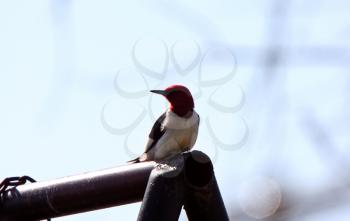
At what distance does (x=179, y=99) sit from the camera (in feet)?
20.5

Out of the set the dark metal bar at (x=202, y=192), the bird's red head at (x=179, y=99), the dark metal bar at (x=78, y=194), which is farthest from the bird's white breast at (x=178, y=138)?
the dark metal bar at (x=202, y=192)

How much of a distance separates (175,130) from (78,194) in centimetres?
312

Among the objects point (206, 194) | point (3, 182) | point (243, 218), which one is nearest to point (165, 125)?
point (3, 182)

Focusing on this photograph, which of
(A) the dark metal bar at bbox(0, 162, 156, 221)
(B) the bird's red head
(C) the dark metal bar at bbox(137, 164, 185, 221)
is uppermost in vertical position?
(B) the bird's red head

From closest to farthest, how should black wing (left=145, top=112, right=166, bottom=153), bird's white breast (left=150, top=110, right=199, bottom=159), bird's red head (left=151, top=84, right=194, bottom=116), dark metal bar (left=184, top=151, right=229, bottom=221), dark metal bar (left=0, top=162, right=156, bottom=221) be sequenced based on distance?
dark metal bar (left=184, top=151, right=229, bottom=221) → dark metal bar (left=0, top=162, right=156, bottom=221) → bird's white breast (left=150, top=110, right=199, bottom=159) → black wing (left=145, top=112, right=166, bottom=153) → bird's red head (left=151, top=84, right=194, bottom=116)

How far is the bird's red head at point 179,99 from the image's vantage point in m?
6.08

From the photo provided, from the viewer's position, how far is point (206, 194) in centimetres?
241

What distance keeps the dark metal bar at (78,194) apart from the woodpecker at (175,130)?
2.68m

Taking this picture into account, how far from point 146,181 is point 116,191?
0.14m

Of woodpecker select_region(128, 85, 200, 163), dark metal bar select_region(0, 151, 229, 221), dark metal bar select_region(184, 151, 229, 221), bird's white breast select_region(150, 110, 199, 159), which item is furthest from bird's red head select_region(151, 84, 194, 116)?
dark metal bar select_region(184, 151, 229, 221)

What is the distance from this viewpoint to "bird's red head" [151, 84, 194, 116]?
608 cm

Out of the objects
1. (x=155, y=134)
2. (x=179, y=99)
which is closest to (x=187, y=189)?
(x=155, y=134)

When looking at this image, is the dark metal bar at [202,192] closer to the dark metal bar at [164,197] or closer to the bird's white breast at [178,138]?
the dark metal bar at [164,197]

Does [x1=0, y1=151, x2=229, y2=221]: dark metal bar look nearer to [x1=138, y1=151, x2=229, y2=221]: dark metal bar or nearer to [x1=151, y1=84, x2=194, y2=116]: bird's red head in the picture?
[x1=138, y1=151, x2=229, y2=221]: dark metal bar
